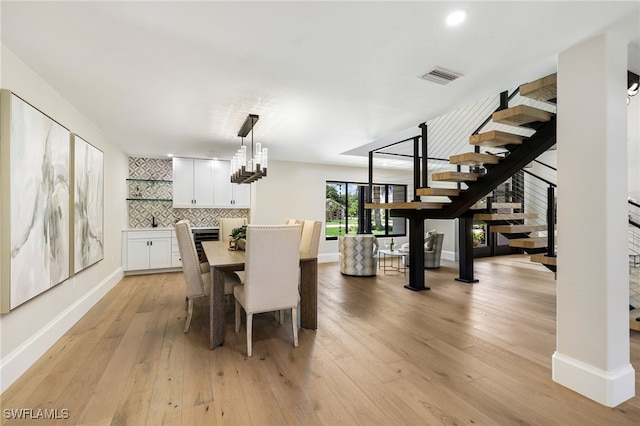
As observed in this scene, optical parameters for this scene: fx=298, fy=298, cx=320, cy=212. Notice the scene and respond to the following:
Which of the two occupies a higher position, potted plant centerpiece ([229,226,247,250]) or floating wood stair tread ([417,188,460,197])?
floating wood stair tread ([417,188,460,197])

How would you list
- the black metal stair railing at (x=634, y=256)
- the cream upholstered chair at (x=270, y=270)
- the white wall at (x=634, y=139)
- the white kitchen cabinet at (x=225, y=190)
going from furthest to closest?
the white kitchen cabinet at (x=225, y=190)
the black metal stair railing at (x=634, y=256)
the white wall at (x=634, y=139)
the cream upholstered chair at (x=270, y=270)

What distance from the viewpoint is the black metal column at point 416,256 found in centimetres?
455

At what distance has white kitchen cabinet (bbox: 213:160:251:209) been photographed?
20.2ft

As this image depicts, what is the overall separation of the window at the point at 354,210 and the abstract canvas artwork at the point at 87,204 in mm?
4481

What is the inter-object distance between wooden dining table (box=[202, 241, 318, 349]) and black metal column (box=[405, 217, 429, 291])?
2128mm

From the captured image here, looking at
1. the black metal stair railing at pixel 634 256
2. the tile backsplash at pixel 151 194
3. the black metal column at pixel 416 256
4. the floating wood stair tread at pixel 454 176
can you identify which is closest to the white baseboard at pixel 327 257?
the black metal column at pixel 416 256

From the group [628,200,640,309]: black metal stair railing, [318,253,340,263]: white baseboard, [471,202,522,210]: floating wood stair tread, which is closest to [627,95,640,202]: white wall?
[628,200,640,309]: black metal stair railing

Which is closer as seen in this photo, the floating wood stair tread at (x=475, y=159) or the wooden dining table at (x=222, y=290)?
the wooden dining table at (x=222, y=290)

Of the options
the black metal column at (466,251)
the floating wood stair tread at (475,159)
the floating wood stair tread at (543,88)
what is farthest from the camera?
the black metal column at (466,251)

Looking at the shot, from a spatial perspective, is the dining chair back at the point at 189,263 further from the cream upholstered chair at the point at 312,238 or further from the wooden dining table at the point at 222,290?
the cream upholstered chair at the point at 312,238

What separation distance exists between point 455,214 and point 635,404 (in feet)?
8.40

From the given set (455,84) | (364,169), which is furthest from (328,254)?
(455,84)

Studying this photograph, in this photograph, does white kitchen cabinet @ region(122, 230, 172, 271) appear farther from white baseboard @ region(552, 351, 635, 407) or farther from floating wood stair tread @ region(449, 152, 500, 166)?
white baseboard @ region(552, 351, 635, 407)

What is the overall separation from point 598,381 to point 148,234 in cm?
611
